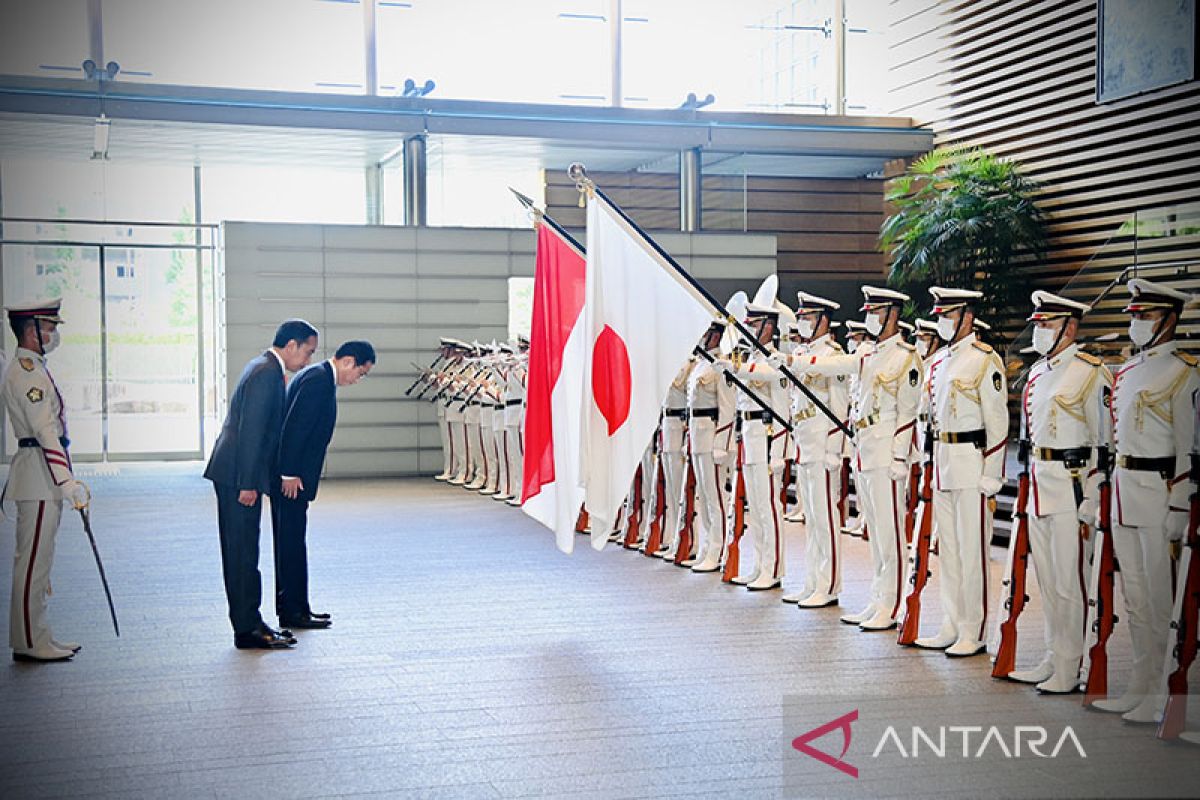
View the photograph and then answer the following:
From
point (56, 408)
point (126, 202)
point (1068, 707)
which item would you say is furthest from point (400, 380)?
point (1068, 707)

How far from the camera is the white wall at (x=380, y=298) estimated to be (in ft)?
49.0

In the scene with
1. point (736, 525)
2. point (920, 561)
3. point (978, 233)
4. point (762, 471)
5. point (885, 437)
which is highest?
point (978, 233)

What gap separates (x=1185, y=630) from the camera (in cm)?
468

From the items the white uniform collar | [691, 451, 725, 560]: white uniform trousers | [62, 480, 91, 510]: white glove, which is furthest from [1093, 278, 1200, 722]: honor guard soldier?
the white uniform collar

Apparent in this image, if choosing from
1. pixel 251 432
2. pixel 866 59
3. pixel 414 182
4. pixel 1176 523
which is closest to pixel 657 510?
pixel 251 432

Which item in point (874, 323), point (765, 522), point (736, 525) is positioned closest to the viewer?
point (874, 323)

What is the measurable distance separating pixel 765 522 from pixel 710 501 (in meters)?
0.87

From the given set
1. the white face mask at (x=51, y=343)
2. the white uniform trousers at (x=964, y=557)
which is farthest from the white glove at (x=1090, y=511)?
the white face mask at (x=51, y=343)

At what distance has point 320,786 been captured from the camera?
4.19 meters

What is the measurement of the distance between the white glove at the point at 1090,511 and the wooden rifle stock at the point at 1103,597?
0.17ft

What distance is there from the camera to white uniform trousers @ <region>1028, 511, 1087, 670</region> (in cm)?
533

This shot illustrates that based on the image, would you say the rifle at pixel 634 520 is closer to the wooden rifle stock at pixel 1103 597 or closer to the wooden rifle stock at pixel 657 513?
the wooden rifle stock at pixel 657 513

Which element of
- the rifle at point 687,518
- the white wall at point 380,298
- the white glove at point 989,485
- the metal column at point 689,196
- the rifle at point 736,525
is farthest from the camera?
the metal column at point 689,196

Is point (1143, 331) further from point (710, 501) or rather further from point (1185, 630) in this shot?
point (710, 501)
